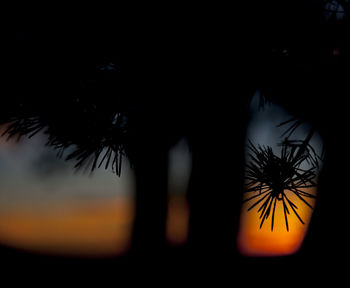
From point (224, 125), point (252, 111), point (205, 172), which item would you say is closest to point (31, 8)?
point (224, 125)

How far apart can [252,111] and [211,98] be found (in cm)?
51

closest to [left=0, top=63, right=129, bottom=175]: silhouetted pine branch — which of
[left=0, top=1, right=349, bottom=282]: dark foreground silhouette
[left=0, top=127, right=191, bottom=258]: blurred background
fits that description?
[left=0, top=1, right=349, bottom=282]: dark foreground silhouette

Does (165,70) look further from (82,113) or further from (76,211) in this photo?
(76,211)

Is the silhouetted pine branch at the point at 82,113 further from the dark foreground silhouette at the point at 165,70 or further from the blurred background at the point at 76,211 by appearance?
the blurred background at the point at 76,211

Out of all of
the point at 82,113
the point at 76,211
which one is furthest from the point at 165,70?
the point at 76,211

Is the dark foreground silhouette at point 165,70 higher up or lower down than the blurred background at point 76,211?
higher up

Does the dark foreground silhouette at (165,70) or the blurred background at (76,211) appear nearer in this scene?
the dark foreground silhouette at (165,70)

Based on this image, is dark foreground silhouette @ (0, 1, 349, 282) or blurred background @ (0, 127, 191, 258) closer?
dark foreground silhouette @ (0, 1, 349, 282)

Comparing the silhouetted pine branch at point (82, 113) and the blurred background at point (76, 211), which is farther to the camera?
the blurred background at point (76, 211)

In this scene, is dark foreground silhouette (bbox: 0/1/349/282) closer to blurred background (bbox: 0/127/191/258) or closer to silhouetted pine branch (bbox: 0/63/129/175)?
silhouetted pine branch (bbox: 0/63/129/175)

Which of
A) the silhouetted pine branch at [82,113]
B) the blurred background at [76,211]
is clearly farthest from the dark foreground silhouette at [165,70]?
the blurred background at [76,211]

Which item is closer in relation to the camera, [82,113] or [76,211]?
[82,113]

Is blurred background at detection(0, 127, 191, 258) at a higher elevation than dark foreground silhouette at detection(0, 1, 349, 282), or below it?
below

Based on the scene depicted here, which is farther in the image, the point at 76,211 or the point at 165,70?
the point at 76,211
